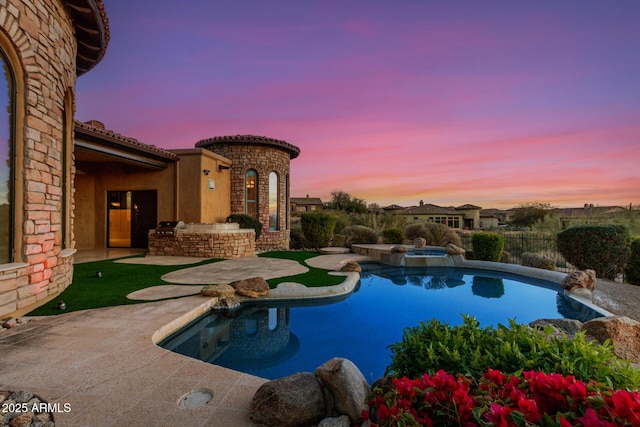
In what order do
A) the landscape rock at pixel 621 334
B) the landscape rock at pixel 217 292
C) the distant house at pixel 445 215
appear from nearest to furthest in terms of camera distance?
1. the landscape rock at pixel 621 334
2. the landscape rock at pixel 217 292
3. the distant house at pixel 445 215

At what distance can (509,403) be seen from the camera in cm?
135

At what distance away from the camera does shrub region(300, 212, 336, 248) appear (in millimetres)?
14398

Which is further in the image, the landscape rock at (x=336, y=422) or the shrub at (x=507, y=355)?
the landscape rock at (x=336, y=422)

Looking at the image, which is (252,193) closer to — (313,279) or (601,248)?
(313,279)

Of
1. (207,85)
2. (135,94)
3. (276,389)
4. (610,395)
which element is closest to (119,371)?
(276,389)

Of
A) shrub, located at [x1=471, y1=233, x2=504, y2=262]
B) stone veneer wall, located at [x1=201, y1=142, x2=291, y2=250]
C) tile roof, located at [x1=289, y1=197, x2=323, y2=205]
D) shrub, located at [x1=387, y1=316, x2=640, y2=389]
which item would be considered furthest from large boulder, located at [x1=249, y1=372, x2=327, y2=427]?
tile roof, located at [x1=289, y1=197, x2=323, y2=205]

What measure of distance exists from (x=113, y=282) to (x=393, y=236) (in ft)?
39.6

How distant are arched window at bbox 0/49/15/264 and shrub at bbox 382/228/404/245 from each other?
13631 millimetres

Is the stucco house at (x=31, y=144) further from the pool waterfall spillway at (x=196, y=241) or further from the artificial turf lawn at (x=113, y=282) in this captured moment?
the pool waterfall spillway at (x=196, y=241)

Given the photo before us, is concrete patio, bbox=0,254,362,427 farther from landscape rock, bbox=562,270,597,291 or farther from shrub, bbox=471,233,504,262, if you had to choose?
shrub, bbox=471,233,504,262

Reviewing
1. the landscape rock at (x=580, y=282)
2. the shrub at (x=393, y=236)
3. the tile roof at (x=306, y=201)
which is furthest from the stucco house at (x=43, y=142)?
the tile roof at (x=306, y=201)

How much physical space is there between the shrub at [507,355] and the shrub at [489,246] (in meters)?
9.90

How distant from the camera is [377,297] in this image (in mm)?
6805

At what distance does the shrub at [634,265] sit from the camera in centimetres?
802
